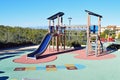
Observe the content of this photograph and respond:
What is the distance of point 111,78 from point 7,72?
550 cm

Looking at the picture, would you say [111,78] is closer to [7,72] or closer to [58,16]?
[7,72]

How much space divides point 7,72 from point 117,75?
5853mm

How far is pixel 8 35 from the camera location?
85.0 ft

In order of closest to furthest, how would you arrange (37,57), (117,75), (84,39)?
(117,75) → (37,57) → (84,39)

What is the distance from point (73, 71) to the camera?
11164 millimetres

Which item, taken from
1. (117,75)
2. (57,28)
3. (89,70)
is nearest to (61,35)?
(57,28)

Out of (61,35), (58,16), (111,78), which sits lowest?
(111,78)

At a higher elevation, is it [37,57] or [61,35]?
[61,35]

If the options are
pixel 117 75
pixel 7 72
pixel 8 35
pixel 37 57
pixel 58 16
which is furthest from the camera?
pixel 8 35

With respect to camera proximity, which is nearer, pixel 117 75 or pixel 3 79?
pixel 3 79

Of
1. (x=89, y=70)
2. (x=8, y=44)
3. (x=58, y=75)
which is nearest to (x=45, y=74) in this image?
(x=58, y=75)

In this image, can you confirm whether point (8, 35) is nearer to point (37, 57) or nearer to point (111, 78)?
point (37, 57)

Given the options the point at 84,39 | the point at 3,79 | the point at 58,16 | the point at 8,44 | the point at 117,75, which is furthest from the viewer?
the point at 84,39

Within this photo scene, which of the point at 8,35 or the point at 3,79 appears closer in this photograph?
the point at 3,79
